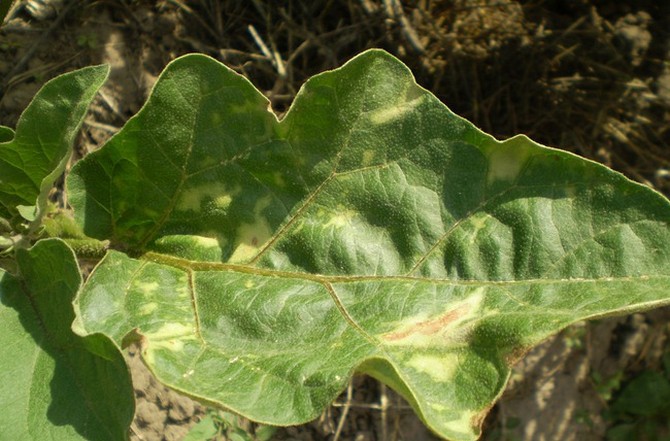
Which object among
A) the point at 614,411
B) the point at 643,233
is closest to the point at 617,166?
the point at 614,411

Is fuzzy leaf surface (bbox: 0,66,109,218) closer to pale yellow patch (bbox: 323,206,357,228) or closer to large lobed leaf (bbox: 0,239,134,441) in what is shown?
large lobed leaf (bbox: 0,239,134,441)

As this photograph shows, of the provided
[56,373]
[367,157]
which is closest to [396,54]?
[367,157]

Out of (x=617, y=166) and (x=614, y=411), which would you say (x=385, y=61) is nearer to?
(x=617, y=166)

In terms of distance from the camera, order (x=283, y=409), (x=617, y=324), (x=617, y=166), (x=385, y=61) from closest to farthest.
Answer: (x=283, y=409), (x=385, y=61), (x=617, y=166), (x=617, y=324)

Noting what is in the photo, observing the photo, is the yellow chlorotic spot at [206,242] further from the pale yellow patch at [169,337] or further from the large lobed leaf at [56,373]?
the large lobed leaf at [56,373]

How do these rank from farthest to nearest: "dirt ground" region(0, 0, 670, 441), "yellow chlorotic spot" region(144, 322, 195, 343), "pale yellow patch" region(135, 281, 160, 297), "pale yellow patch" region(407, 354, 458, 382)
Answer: "dirt ground" region(0, 0, 670, 441) → "pale yellow patch" region(135, 281, 160, 297) → "yellow chlorotic spot" region(144, 322, 195, 343) → "pale yellow patch" region(407, 354, 458, 382)

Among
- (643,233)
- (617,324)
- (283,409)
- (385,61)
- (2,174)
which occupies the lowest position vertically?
(617,324)

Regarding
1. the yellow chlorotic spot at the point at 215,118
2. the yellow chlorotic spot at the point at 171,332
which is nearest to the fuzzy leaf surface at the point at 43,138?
the yellow chlorotic spot at the point at 215,118

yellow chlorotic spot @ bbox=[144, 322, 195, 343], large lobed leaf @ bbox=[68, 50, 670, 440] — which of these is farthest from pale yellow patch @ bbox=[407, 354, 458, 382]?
yellow chlorotic spot @ bbox=[144, 322, 195, 343]
